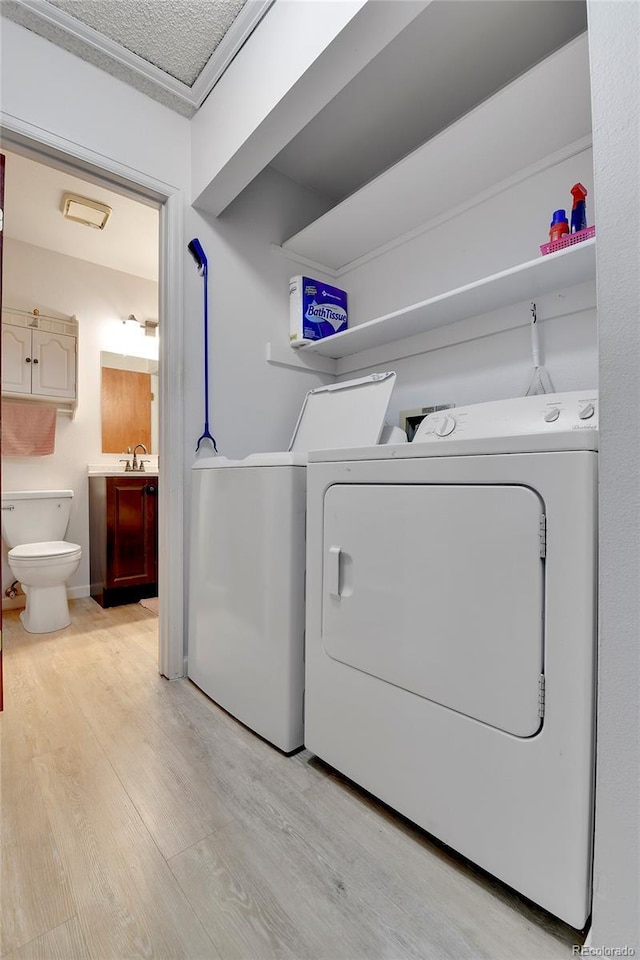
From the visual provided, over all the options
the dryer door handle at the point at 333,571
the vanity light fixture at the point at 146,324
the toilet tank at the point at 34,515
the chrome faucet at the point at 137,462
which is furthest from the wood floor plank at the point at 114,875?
the vanity light fixture at the point at 146,324

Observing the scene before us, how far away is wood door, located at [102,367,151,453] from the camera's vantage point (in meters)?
3.21

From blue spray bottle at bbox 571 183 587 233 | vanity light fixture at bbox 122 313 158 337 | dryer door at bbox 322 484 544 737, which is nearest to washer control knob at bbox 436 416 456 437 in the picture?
dryer door at bbox 322 484 544 737

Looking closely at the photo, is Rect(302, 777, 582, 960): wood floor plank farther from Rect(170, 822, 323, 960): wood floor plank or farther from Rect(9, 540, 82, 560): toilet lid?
Rect(9, 540, 82, 560): toilet lid

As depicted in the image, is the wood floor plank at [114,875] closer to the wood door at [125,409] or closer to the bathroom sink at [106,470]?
the bathroom sink at [106,470]

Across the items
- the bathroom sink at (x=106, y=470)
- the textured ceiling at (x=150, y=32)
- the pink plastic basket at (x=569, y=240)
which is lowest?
the bathroom sink at (x=106, y=470)

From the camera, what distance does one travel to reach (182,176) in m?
1.80

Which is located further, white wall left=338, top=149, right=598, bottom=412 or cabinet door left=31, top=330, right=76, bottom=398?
cabinet door left=31, top=330, right=76, bottom=398

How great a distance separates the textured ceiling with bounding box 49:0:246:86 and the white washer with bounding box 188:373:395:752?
4.29 ft

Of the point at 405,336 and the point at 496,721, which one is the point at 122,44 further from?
the point at 496,721

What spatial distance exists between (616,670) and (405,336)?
5.17 feet

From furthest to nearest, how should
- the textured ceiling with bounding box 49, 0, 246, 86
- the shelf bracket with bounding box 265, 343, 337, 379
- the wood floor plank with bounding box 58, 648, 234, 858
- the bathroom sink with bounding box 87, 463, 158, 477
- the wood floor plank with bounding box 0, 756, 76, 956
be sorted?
1. the bathroom sink with bounding box 87, 463, 158, 477
2. the shelf bracket with bounding box 265, 343, 337, 379
3. the textured ceiling with bounding box 49, 0, 246, 86
4. the wood floor plank with bounding box 58, 648, 234, 858
5. the wood floor plank with bounding box 0, 756, 76, 956

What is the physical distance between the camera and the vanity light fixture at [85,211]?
95.1 inches

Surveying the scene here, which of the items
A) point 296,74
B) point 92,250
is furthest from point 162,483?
point 92,250

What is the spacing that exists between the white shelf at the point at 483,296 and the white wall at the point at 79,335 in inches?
78.4
